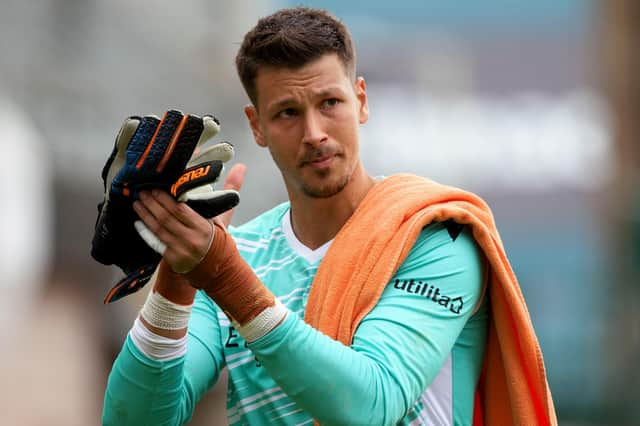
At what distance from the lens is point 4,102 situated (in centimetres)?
734

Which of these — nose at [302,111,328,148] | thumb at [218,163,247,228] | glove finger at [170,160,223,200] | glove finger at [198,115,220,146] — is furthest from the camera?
nose at [302,111,328,148]

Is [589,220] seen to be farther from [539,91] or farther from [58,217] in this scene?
[58,217]

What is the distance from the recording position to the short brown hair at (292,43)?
10.3 ft

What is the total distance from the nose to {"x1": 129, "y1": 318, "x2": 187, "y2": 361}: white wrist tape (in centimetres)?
68

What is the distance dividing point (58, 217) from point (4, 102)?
0.90 m

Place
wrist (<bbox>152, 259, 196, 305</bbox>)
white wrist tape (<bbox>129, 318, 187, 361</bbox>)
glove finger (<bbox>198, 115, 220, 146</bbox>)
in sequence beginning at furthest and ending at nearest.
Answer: white wrist tape (<bbox>129, 318, 187, 361</bbox>), wrist (<bbox>152, 259, 196, 305</bbox>), glove finger (<bbox>198, 115, 220, 146</bbox>)

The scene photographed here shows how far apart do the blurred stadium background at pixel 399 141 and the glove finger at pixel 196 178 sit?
4698mm

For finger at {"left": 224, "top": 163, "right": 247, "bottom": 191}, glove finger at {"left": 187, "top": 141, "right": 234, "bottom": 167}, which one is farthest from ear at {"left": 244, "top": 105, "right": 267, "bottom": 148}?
glove finger at {"left": 187, "top": 141, "right": 234, "bottom": 167}

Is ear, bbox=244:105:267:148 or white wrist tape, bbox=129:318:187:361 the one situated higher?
ear, bbox=244:105:267:148

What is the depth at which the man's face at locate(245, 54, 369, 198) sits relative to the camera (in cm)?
307

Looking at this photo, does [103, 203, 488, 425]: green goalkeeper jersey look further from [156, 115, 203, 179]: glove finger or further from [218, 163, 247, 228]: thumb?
[156, 115, 203, 179]: glove finger

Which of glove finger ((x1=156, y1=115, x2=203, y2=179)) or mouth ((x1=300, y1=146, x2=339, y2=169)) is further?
mouth ((x1=300, y1=146, x2=339, y2=169))

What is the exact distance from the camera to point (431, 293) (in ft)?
9.09

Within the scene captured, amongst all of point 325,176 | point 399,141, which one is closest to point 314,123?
point 325,176
